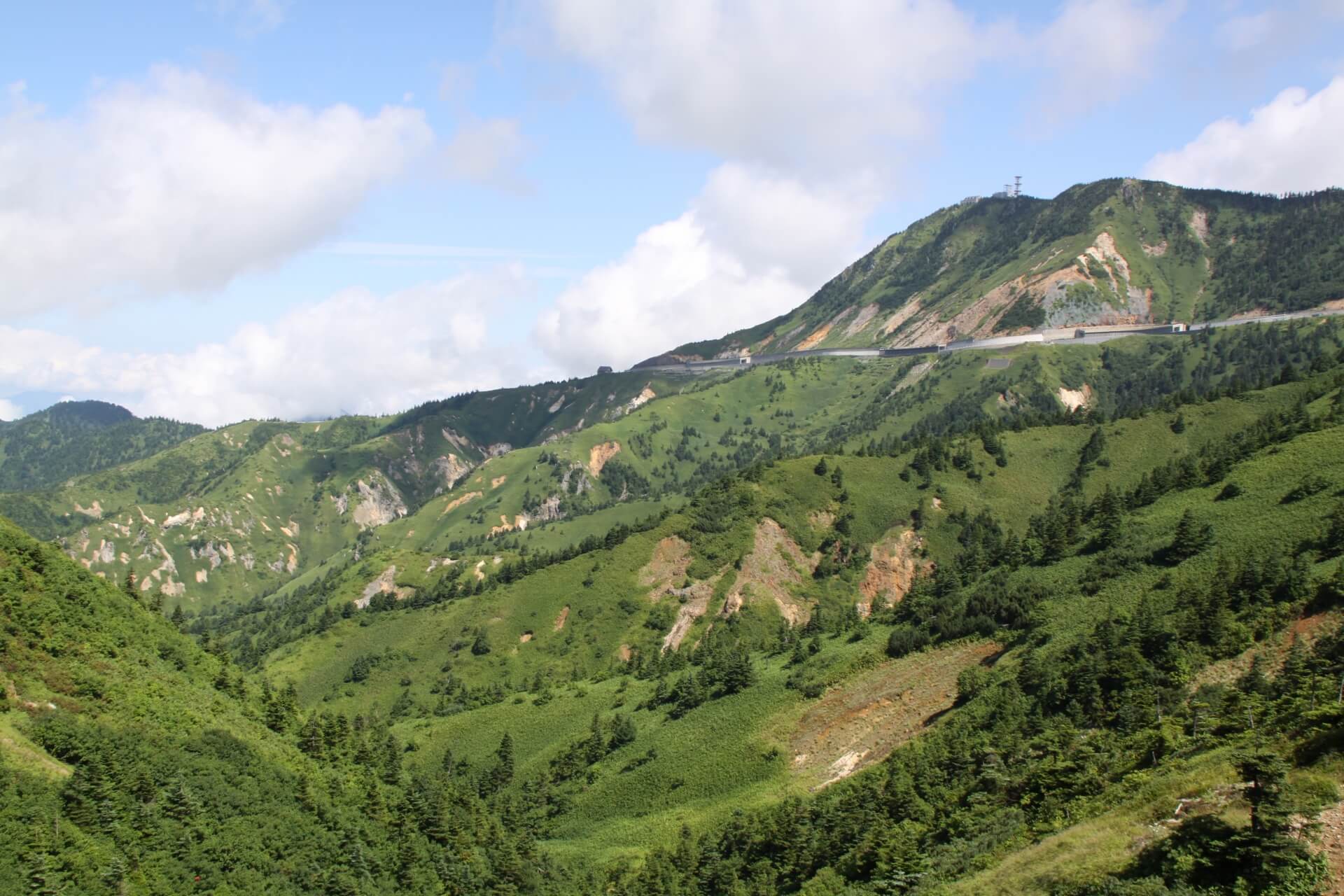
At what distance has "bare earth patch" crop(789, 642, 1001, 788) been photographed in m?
91.3

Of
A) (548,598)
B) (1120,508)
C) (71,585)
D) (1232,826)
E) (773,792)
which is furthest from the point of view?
(548,598)

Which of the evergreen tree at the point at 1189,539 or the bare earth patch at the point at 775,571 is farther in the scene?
the bare earth patch at the point at 775,571

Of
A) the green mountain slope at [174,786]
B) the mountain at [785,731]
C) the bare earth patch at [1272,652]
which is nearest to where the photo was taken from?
the mountain at [785,731]

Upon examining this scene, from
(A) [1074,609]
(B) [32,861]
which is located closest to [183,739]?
(B) [32,861]

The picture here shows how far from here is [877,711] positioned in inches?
3826

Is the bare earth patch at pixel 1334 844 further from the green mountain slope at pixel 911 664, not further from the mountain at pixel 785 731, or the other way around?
the green mountain slope at pixel 911 664

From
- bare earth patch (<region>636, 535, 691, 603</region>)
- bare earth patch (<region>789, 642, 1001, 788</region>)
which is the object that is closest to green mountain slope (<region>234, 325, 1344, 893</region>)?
bare earth patch (<region>789, 642, 1001, 788</region>)

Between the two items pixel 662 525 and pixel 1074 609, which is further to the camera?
pixel 662 525

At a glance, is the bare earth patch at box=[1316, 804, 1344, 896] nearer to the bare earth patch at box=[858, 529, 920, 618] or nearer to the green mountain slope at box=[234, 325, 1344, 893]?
the green mountain slope at box=[234, 325, 1344, 893]

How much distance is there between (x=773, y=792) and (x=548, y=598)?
320ft

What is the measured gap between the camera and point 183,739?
7212 centimetres

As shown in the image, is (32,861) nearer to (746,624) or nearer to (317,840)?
(317,840)

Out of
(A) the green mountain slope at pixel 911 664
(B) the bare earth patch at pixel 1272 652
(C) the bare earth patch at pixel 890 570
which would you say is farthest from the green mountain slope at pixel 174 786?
(C) the bare earth patch at pixel 890 570

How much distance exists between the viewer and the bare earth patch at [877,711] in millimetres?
91312
